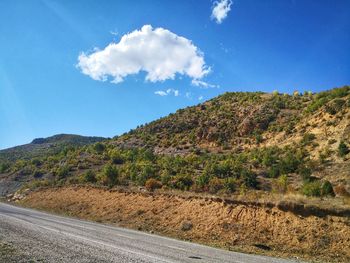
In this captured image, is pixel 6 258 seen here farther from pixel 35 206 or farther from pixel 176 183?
pixel 35 206

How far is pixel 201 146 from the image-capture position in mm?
62000

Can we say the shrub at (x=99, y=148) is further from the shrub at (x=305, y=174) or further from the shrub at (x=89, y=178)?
the shrub at (x=305, y=174)

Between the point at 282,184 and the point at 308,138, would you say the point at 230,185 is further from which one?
the point at 308,138

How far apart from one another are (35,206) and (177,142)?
1257 inches

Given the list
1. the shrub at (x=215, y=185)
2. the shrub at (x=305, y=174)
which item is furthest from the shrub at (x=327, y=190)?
the shrub at (x=215, y=185)

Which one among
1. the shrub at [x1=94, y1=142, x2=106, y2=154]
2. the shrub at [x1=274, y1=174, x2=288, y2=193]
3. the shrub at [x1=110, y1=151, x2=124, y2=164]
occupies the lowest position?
the shrub at [x1=274, y1=174, x2=288, y2=193]

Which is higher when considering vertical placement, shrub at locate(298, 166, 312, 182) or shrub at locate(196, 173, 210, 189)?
shrub at locate(298, 166, 312, 182)

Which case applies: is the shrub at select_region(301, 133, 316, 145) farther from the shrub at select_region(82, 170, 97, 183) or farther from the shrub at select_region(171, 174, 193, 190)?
the shrub at select_region(82, 170, 97, 183)

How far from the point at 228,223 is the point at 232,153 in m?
32.7

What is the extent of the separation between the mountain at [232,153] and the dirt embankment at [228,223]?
14.2ft

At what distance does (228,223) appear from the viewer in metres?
21.6

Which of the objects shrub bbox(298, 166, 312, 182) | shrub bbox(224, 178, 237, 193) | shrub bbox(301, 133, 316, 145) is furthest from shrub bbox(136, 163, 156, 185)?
shrub bbox(301, 133, 316, 145)

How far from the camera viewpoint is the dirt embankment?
56.2 ft

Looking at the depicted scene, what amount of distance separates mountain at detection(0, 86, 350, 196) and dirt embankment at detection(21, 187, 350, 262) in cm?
434
